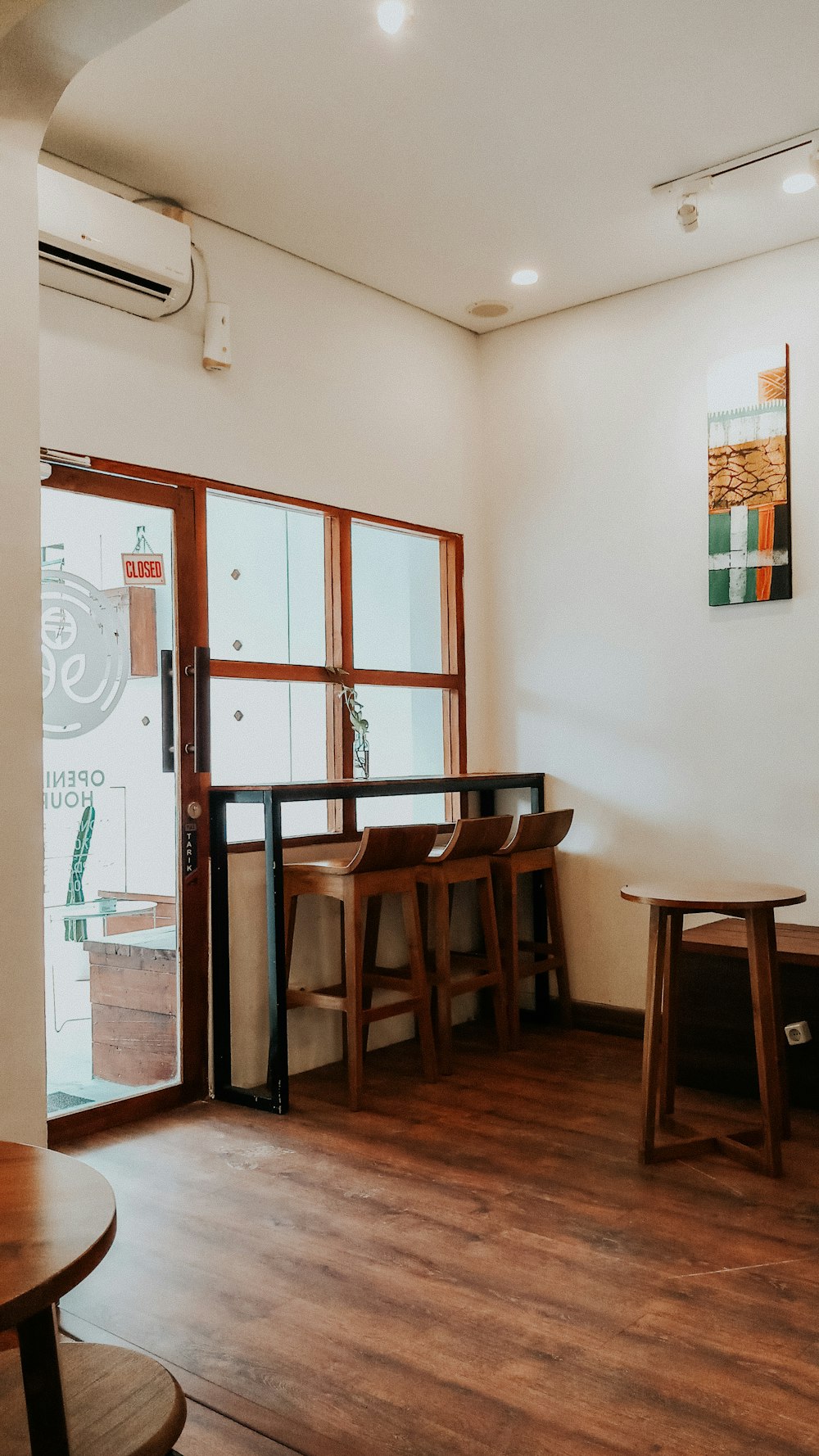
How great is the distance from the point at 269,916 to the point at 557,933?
5.04 feet

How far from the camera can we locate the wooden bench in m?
3.52

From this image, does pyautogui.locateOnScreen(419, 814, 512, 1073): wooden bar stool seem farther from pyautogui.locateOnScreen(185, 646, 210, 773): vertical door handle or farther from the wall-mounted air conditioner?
the wall-mounted air conditioner

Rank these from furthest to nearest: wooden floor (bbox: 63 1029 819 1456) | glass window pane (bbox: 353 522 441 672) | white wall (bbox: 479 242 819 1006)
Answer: glass window pane (bbox: 353 522 441 672), white wall (bbox: 479 242 819 1006), wooden floor (bbox: 63 1029 819 1456)

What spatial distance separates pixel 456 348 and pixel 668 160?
1603 millimetres

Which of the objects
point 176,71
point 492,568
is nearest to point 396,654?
point 492,568

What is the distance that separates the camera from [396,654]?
4.79 metres

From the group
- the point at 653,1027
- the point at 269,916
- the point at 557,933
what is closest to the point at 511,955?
the point at 557,933

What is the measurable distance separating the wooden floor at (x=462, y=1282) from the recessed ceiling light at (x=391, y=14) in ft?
9.96

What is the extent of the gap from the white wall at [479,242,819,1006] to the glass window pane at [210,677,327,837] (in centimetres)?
114

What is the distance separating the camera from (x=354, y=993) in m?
3.61

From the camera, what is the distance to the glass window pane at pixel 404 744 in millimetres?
4645

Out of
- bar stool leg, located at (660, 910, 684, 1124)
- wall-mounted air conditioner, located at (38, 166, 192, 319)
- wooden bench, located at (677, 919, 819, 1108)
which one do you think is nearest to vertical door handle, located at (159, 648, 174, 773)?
wall-mounted air conditioner, located at (38, 166, 192, 319)

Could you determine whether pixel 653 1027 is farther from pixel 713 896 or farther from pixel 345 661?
pixel 345 661

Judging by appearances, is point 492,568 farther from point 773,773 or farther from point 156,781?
point 156,781
